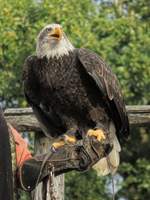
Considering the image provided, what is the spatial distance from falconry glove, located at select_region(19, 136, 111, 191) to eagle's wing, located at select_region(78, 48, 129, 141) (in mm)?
1122

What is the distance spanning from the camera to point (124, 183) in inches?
480

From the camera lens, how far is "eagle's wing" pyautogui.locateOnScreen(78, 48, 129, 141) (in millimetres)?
5570

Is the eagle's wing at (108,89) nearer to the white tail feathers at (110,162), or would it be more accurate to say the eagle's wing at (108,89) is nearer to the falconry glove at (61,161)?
the white tail feathers at (110,162)

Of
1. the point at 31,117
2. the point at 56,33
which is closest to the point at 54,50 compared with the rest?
the point at 56,33

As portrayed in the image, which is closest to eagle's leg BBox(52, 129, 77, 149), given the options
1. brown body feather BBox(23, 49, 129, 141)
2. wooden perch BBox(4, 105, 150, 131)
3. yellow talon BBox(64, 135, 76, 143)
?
yellow talon BBox(64, 135, 76, 143)

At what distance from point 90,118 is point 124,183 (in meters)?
6.58

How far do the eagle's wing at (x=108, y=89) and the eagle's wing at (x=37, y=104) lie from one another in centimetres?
39

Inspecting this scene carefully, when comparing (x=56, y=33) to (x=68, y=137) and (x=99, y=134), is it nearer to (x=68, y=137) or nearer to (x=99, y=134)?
(x=68, y=137)

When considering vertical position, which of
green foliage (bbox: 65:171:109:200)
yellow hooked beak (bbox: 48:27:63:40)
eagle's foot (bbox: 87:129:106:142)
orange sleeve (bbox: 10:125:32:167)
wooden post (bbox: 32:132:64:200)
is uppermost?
orange sleeve (bbox: 10:125:32:167)

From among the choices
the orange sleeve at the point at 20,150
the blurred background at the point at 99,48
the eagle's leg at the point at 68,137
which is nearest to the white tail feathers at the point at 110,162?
the eagle's leg at the point at 68,137

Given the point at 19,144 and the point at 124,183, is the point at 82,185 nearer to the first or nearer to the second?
the point at 124,183

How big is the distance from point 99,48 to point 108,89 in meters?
4.99

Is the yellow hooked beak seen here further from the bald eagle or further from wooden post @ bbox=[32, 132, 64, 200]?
wooden post @ bbox=[32, 132, 64, 200]

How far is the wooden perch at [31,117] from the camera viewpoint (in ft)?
19.3
